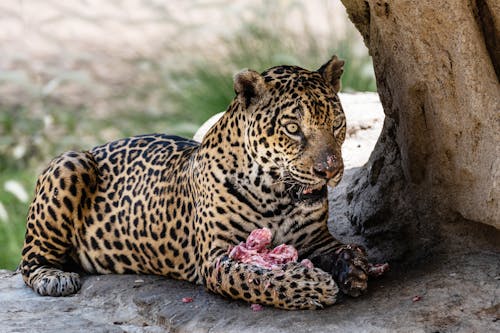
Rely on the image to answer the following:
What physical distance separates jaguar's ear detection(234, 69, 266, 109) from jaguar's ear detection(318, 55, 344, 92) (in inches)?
25.2

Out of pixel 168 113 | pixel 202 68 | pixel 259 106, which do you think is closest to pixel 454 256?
pixel 259 106

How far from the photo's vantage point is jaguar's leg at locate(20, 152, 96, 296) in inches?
345

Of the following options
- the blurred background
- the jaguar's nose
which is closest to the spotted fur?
the jaguar's nose

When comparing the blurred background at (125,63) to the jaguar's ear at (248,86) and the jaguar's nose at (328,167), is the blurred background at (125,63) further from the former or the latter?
the jaguar's nose at (328,167)

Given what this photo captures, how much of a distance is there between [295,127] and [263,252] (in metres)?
1.01

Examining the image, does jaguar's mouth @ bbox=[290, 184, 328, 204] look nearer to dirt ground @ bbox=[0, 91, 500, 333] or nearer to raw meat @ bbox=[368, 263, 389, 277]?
raw meat @ bbox=[368, 263, 389, 277]

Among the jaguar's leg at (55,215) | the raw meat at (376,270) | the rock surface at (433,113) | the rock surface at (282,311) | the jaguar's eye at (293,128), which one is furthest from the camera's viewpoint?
the jaguar's leg at (55,215)

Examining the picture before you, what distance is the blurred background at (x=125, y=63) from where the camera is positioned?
48.1 ft

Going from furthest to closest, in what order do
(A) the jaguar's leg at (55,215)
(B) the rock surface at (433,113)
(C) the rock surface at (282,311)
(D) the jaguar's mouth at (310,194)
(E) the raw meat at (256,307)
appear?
(A) the jaguar's leg at (55,215) < (D) the jaguar's mouth at (310,194) < (E) the raw meat at (256,307) < (B) the rock surface at (433,113) < (C) the rock surface at (282,311)

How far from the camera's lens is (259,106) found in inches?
301

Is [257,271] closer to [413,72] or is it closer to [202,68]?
[413,72]

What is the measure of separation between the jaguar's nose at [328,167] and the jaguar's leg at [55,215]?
2.58 meters

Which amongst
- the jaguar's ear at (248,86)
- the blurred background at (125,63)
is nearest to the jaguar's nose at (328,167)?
the jaguar's ear at (248,86)

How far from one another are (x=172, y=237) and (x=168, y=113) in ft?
27.1
